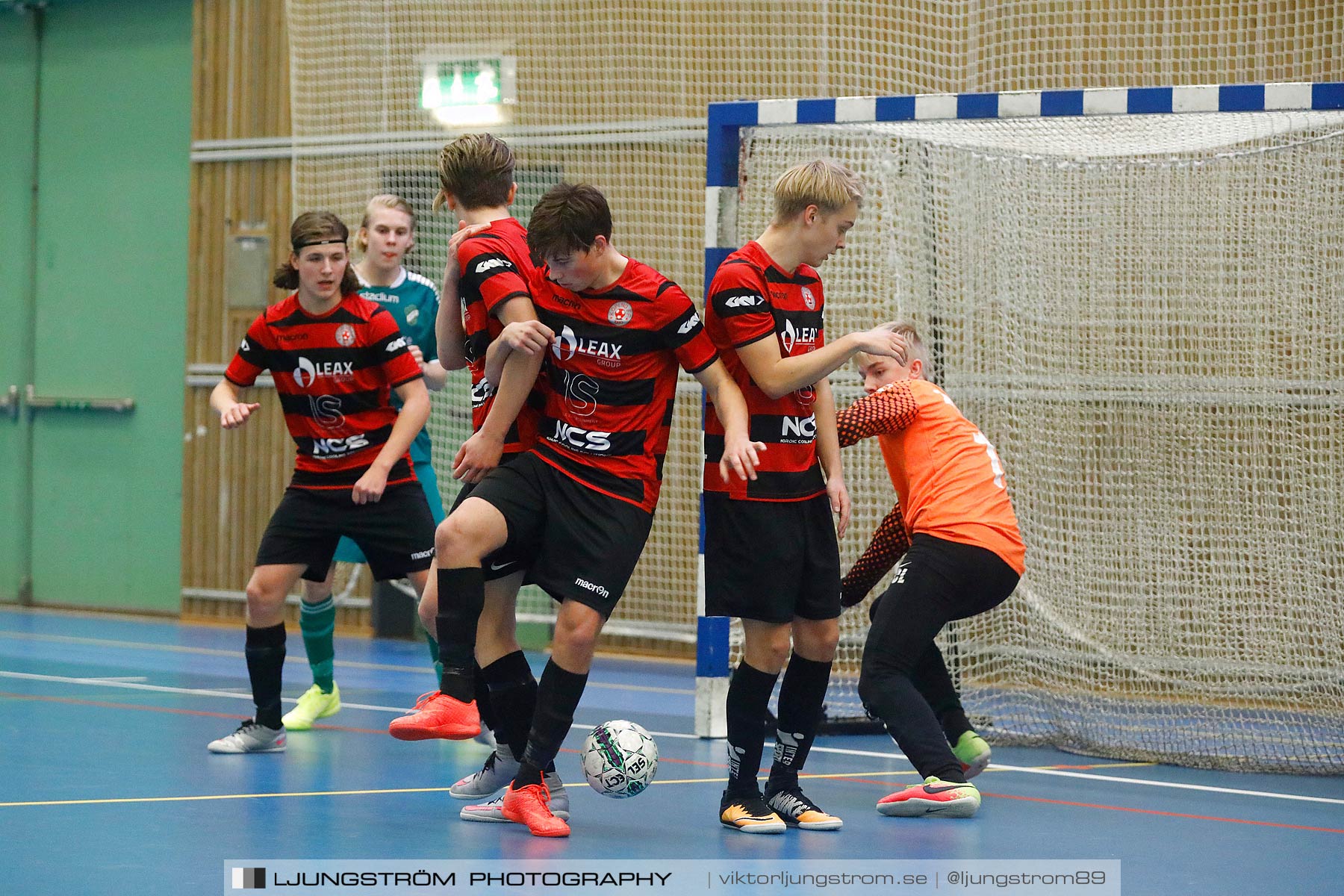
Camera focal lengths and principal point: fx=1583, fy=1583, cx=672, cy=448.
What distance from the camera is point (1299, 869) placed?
13.9 feet

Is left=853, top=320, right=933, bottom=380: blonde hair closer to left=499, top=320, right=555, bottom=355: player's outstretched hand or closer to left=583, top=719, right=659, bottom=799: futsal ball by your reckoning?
left=499, top=320, right=555, bottom=355: player's outstretched hand

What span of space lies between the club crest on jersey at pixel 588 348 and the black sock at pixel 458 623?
0.64 m

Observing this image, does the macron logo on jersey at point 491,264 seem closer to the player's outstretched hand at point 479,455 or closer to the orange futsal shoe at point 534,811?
the player's outstretched hand at point 479,455

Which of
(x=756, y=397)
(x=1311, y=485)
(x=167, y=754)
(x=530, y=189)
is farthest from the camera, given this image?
(x=530, y=189)

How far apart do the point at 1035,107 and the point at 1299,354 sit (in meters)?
2.31

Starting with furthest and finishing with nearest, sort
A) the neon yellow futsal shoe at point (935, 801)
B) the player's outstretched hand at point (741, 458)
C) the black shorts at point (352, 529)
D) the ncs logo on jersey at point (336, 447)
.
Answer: the ncs logo on jersey at point (336, 447) < the black shorts at point (352, 529) < the neon yellow futsal shoe at point (935, 801) < the player's outstretched hand at point (741, 458)

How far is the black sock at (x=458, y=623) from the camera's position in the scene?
428 centimetres

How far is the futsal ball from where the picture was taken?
429 cm

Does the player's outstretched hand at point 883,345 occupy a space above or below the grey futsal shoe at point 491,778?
above

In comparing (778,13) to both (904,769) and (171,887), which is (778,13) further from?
(171,887)

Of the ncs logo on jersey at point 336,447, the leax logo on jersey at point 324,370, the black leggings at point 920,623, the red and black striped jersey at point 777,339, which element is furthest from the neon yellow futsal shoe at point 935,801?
the leax logo on jersey at point 324,370

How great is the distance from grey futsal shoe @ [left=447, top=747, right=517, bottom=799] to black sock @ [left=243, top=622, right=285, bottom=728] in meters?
1.19

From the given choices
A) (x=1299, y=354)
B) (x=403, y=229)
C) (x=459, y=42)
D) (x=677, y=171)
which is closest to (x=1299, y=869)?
(x=1299, y=354)

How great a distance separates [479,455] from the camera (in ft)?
14.5
